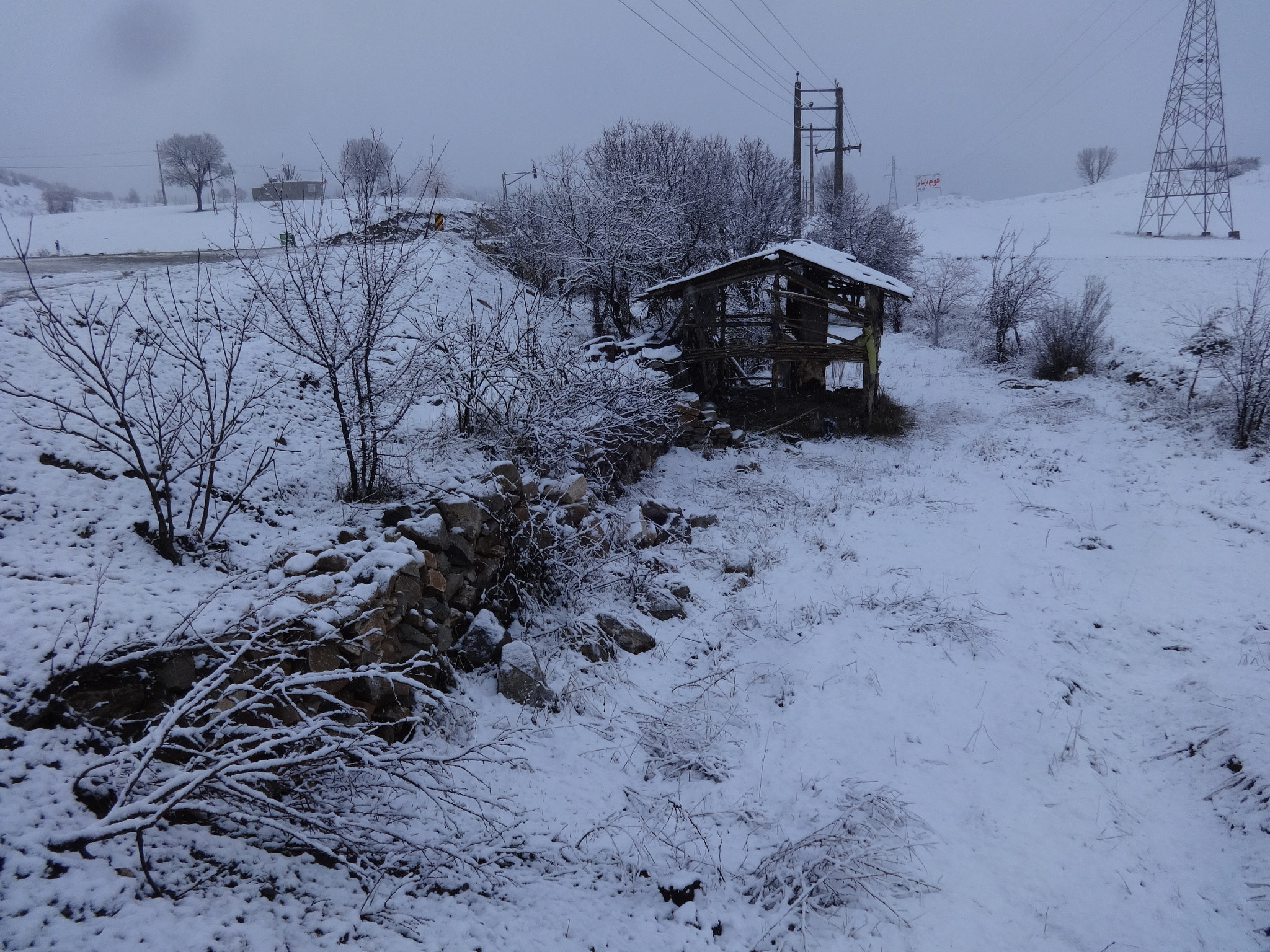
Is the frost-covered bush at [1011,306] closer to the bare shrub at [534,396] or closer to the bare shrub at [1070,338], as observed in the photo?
the bare shrub at [1070,338]

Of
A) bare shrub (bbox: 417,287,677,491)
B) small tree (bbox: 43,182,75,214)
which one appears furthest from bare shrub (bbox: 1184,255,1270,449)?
small tree (bbox: 43,182,75,214)

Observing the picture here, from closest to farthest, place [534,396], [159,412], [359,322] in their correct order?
[159,412] → [359,322] → [534,396]

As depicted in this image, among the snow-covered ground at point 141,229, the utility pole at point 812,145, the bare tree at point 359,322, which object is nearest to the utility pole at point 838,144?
the utility pole at point 812,145

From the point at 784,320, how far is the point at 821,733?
32.4 feet

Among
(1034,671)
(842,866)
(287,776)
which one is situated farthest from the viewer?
(1034,671)

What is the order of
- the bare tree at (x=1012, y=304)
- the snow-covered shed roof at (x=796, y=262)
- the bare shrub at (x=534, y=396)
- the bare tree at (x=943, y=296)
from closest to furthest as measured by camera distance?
the bare shrub at (x=534, y=396)
the snow-covered shed roof at (x=796, y=262)
the bare tree at (x=1012, y=304)
the bare tree at (x=943, y=296)

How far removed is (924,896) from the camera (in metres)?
3.96

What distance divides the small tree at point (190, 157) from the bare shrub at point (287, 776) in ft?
131

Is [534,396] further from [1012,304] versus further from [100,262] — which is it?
[1012,304]

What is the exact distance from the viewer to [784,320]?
1352 cm

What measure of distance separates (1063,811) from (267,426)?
7610 mm

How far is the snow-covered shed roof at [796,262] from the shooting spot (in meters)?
12.8

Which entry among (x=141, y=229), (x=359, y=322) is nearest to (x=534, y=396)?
(x=359, y=322)

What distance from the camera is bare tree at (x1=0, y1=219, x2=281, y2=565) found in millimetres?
4387
